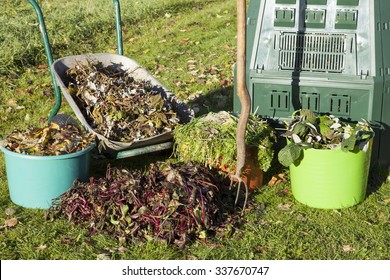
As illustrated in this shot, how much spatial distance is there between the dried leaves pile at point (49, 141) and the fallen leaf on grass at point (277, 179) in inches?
58.5

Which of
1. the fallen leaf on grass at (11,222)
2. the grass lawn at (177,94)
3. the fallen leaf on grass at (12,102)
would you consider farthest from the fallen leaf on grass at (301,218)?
the fallen leaf on grass at (12,102)

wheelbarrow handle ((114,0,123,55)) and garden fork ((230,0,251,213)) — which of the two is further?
wheelbarrow handle ((114,0,123,55))

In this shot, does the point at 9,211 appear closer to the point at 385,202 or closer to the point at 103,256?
the point at 103,256

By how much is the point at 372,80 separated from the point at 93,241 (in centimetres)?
249

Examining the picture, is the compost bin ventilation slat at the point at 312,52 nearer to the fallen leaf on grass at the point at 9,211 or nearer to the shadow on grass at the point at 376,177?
the shadow on grass at the point at 376,177

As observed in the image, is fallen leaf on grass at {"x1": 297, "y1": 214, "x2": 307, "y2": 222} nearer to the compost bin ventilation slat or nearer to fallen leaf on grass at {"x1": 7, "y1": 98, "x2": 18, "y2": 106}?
the compost bin ventilation slat

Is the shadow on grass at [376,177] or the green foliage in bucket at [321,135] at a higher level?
the green foliage in bucket at [321,135]

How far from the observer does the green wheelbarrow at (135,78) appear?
17.8 ft

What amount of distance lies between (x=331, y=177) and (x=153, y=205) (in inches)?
51.9

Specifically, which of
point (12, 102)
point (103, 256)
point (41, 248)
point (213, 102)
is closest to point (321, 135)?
point (103, 256)

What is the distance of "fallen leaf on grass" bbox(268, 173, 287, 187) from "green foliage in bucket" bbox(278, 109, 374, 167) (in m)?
0.53

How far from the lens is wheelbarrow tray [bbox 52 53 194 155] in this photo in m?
5.40

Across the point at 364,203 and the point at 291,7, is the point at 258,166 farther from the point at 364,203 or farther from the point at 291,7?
the point at 291,7

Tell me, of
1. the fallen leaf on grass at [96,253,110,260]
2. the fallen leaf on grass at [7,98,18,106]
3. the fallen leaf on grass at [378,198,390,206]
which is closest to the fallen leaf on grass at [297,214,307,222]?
the fallen leaf on grass at [378,198,390,206]
